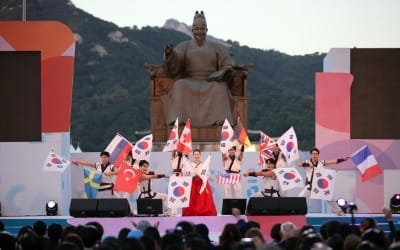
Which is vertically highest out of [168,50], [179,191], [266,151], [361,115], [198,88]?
[168,50]

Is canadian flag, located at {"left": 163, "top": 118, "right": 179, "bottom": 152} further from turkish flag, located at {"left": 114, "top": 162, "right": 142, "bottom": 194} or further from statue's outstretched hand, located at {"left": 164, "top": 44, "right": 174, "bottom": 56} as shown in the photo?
statue's outstretched hand, located at {"left": 164, "top": 44, "right": 174, "bottom": 56}

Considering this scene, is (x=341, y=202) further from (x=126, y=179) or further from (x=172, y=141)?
(x=126, y=179)

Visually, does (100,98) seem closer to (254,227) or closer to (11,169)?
(11,169)

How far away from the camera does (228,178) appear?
764 inches

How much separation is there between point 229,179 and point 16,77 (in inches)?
182

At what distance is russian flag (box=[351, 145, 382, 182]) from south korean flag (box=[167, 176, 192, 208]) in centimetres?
294

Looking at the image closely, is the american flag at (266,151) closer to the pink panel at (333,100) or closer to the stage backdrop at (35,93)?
the pink panel at (333,100)

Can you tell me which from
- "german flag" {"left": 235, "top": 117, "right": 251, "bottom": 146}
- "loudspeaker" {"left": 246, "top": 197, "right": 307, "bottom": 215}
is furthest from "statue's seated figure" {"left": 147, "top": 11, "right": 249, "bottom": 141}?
"loudspeaker" {"left": 246, "top": 197, "right": 307, "bottom": 215}

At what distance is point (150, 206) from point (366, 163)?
386 cm

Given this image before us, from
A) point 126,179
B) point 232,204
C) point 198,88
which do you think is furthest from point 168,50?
Answer: point 232,204

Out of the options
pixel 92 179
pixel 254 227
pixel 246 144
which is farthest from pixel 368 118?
pixel 254 227

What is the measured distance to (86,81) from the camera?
4159cm

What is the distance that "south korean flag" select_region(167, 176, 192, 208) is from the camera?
18297mm

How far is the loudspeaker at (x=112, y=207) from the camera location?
56.5ft
